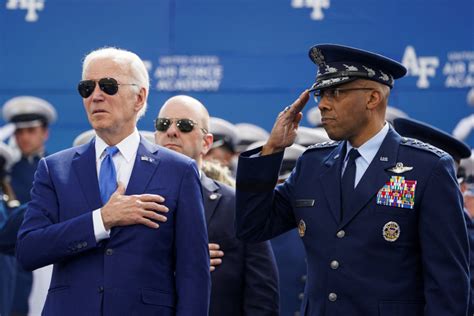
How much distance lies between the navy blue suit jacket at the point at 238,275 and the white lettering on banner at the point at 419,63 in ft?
9.65

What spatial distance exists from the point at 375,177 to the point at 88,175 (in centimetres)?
105

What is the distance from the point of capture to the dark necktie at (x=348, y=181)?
3.83 metres

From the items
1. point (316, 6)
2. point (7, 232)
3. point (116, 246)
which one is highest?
point (316, 6)

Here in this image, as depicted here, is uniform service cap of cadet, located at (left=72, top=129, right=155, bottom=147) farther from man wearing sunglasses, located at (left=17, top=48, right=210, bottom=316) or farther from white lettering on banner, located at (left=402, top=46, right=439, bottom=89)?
man wearing sunglasses, located at (left=17, top=48, right=210, bottom=316)

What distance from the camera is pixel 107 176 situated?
3918 millimetres

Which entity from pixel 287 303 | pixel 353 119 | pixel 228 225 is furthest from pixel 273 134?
pixel 287 303

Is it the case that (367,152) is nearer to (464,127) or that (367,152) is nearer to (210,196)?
(210,196)

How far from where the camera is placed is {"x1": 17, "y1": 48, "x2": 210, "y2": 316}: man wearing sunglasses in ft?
12.3

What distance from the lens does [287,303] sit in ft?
21.2

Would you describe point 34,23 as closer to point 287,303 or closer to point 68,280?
point 287,303

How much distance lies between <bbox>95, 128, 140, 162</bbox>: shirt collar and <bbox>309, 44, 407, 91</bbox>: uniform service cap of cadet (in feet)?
2.30

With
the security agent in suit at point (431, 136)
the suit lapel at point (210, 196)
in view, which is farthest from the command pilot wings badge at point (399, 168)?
the security agent in suit at point (431, 136)

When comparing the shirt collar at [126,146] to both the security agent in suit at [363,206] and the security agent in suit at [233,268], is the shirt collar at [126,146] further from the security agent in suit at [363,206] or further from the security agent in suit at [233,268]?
the security agent in suit at [233,268]

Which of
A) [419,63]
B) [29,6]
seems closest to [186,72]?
[29,6]
